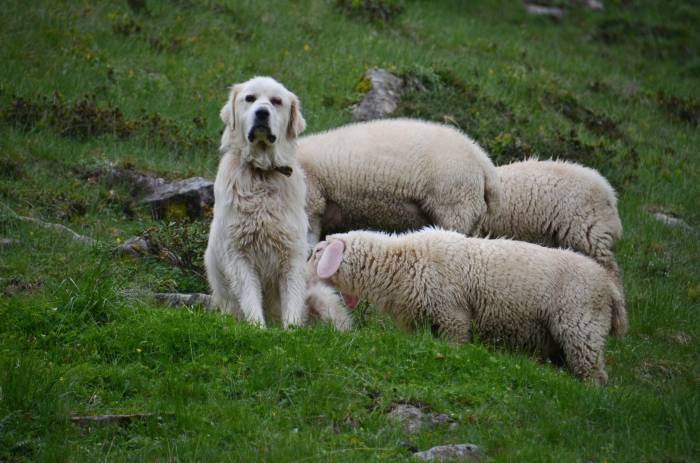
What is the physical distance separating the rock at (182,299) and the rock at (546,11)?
14644 mm

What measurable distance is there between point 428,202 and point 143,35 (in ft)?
22.3

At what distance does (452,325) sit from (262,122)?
2.38 meters

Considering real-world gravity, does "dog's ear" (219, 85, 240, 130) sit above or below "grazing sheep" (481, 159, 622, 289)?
above

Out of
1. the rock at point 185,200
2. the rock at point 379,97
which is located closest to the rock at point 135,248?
the rock at point 185,200

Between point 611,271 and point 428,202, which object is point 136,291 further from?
point 611,271

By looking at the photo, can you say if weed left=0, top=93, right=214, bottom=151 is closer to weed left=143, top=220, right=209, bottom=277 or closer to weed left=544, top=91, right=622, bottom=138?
weed left=143, top=220, right=209, bottom=277

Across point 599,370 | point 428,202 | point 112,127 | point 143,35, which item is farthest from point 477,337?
point 143,35

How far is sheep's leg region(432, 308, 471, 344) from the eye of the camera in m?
8.55

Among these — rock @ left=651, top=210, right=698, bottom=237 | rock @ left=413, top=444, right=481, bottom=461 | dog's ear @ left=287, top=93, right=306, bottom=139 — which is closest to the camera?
rock @ left=413, top=444, right=481, bottom=461

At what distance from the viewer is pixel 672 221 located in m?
14.0

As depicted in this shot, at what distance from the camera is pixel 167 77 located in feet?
48.6

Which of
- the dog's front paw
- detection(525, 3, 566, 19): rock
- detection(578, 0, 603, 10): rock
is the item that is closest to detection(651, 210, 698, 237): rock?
the dog's front paw

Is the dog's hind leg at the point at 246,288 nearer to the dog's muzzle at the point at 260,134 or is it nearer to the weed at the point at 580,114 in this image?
the dog's muzzle at the point at 260,134

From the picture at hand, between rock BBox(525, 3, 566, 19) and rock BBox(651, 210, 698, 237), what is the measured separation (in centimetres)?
906
